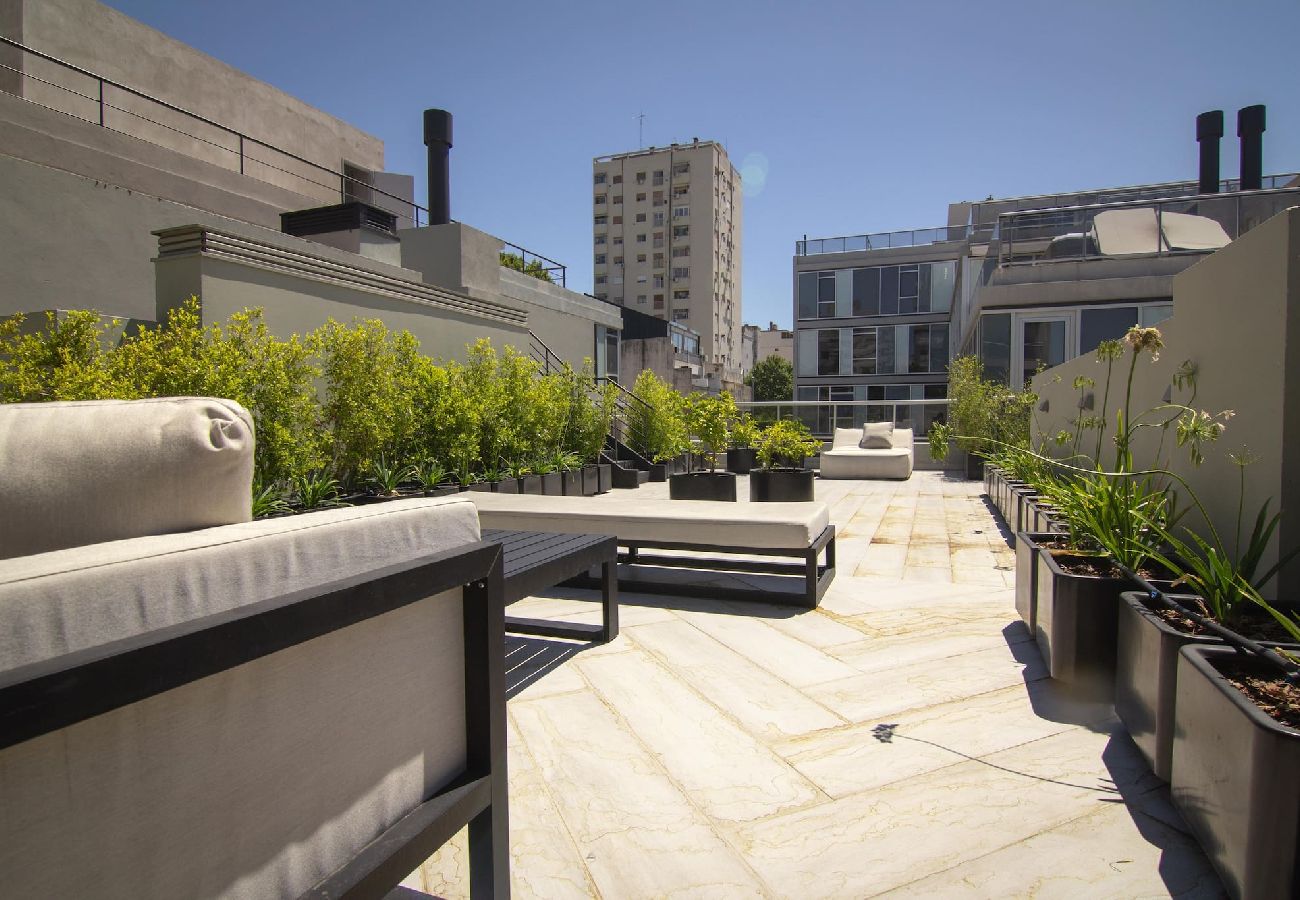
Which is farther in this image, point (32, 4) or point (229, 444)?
point (32, 4)

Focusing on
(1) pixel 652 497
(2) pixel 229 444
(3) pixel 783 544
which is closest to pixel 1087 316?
(1) pixel 652 497

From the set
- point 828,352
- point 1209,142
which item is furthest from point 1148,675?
point 828,352

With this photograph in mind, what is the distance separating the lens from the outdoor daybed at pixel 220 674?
2.44 feet

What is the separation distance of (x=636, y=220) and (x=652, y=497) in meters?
49.9

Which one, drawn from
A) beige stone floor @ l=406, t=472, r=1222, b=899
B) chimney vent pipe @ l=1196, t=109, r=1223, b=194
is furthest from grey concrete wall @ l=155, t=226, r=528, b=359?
chimney vent pipe @ l=1196, t=109, r=1223, b=194

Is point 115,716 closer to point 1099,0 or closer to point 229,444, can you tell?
point 229,444

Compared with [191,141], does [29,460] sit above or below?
below

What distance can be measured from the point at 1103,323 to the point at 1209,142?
10.1m

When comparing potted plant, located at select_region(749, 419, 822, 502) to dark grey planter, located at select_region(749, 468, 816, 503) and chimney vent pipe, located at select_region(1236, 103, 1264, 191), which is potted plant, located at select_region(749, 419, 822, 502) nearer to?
dark grey planter, located at select_region(749, 468, 816, 503)

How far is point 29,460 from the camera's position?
101 centimetres

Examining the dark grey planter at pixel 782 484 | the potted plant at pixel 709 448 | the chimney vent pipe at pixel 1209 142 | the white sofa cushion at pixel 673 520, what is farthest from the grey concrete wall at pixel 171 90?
the chimney vent pipe at pixel 1209 142

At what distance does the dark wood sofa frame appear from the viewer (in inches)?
26.7

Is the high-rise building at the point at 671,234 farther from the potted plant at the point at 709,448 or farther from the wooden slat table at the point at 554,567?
the wooden slat table at the point at 554,567

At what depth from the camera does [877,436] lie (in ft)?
40.1
